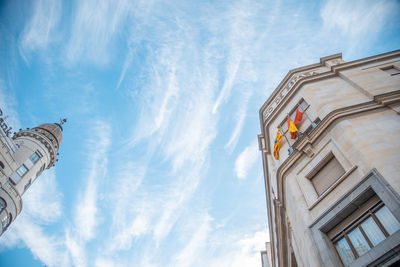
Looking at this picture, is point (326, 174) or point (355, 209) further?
point (326, 174)

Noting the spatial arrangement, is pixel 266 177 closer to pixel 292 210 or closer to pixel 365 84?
pixel 292 210

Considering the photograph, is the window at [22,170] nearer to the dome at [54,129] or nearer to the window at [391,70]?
the dome at [54,129]

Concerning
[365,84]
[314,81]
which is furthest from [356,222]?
[314,81]

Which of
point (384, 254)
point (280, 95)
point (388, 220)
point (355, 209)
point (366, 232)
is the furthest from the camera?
point (280, 95)

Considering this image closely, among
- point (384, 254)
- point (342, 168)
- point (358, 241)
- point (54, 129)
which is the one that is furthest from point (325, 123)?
point (54, 129)

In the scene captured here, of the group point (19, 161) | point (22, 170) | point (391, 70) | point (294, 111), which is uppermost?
point (19, 161)

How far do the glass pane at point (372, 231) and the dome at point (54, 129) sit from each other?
2044 inches

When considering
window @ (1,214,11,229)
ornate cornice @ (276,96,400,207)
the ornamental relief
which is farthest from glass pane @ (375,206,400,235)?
window @ (1,214,11,229)

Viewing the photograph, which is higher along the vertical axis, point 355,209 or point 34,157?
point 34,157

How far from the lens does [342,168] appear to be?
12.4m

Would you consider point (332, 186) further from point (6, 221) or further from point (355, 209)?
point (6, 221)

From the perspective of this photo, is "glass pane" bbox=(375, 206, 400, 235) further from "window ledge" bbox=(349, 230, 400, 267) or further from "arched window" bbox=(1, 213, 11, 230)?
"arched window" bbox=(1, 213, 11, 230)

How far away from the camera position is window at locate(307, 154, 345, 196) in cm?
1264

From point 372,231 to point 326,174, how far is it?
416 centimetres
